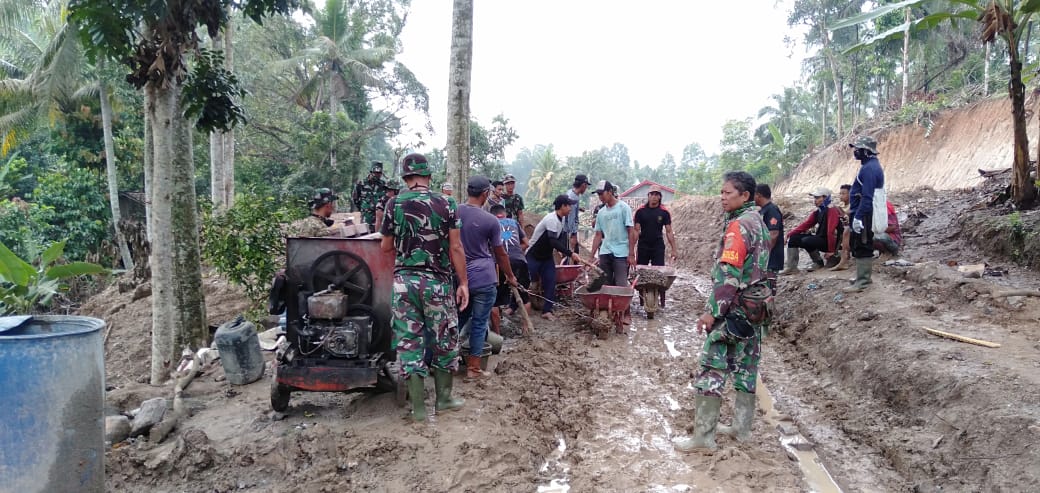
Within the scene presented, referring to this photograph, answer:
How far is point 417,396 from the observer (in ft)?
13.8

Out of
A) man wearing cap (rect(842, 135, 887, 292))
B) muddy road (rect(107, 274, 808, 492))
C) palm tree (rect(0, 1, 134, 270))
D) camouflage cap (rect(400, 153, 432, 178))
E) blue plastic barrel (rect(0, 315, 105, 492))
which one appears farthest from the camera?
palm tree (rect(0, 1, 134, 270))

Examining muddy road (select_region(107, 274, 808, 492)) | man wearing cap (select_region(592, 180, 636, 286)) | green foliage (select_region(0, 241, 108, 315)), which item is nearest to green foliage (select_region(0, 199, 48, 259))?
green foliage (select_region(0, 241, 108, 315))

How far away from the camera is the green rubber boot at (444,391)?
14.4 feet

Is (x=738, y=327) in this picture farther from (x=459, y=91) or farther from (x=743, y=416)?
(x=459, y=91)

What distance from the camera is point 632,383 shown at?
5.70 meters

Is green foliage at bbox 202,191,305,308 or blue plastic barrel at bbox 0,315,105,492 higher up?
green foliage at bbox 202,191,305,308

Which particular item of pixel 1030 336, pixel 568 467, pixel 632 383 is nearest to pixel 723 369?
pixel 568 467

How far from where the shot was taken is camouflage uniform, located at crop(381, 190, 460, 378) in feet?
13.7

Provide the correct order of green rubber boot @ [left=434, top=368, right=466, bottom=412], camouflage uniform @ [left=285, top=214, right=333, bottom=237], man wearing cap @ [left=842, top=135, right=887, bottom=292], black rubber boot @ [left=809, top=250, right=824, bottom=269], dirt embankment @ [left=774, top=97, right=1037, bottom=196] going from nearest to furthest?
green rubber boot @ [left=434, top=368, right=466, bottom=412], man wearing cap @ [left=842, top=135, right=887, bottom=292], camouflage uniform @ [left=285, top=214, right=333, bottom=237], black rubber boot @ [left=809, top=250, right=824, bottom=269], dirt embankment @ [left=774, top=97, right=1037, bottom=196]

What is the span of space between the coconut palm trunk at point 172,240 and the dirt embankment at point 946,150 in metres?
18.1

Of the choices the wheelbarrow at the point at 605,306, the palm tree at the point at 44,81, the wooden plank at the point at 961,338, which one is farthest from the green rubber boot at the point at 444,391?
the palm tree at the point at 44,81

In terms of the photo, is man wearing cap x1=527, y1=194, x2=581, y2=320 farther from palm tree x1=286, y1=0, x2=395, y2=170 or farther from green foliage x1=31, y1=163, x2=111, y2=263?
palm tree x1=286, y1=0, x2=395, y2=170

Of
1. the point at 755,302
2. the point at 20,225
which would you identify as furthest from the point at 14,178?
the point at 755,302

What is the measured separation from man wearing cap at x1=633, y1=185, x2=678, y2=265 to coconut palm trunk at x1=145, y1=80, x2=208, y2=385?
5810 mm
